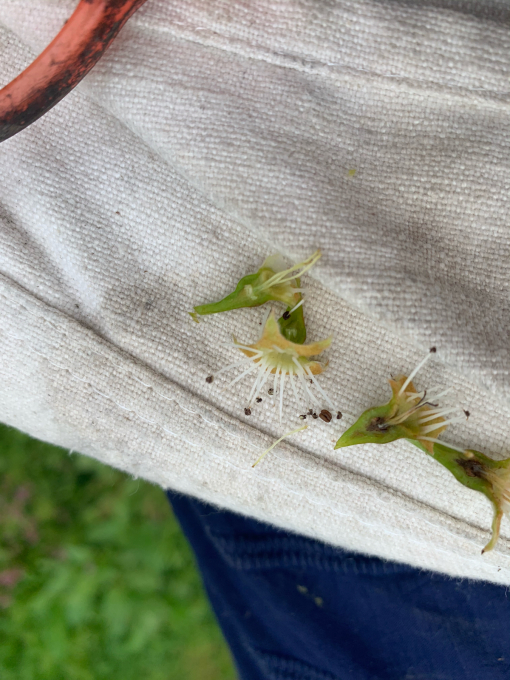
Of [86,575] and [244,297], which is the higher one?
[244,297]

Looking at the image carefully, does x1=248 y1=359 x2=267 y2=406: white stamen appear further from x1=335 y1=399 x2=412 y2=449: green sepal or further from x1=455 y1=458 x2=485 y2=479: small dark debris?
x1=455 y1=458 x2=485 y2=479: small dark debris

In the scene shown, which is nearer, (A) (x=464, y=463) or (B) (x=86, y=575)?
(A) (x=464, y=463)

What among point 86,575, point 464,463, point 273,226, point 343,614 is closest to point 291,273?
point 273,226

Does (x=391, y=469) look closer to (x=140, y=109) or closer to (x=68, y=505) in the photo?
(x=140, y=109)

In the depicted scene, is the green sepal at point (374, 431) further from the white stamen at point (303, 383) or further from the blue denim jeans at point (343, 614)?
the blue denim jeans at point (343, 614)

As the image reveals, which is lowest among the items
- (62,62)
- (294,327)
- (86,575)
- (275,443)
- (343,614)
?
(86,575)

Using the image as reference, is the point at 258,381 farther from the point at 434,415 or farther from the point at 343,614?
the point at 343,614

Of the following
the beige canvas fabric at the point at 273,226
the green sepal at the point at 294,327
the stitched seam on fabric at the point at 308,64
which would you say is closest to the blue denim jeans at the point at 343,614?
the beige canvas fabric at the point at 273,226
